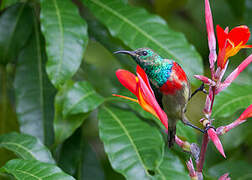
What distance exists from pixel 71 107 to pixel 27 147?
0.64ft

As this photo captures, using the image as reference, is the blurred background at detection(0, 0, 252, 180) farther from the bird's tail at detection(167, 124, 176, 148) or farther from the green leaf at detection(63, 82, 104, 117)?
the bird's tail at detection(167, 124, 176, 148)

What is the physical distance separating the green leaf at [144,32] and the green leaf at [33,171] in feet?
1.86

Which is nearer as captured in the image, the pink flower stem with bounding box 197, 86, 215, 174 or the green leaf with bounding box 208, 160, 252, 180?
the pink flower stem with bounding box 197, 86, 215, 174

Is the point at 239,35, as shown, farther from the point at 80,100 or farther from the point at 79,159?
the point at 79,159

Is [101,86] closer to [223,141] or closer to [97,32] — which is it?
[97,32]

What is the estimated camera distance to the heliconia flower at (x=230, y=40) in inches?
30.7

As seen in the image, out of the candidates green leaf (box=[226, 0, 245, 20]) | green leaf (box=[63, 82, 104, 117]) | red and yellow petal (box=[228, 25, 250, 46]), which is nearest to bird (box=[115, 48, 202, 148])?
red and yellow petal (box=[228, 25, 250, 46])

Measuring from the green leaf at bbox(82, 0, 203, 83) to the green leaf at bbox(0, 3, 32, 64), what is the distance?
Answer: 0.31m

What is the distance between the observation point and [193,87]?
192 centimetres

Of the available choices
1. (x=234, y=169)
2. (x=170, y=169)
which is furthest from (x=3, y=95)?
(x=234, y=169)

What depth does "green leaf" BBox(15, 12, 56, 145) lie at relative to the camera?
1562 mm

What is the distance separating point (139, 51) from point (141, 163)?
45 cm

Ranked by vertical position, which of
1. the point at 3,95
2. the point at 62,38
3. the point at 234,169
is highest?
the point at 62,38

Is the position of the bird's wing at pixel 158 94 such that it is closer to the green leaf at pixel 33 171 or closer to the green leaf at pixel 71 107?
the green leaf at pixel 33 171
